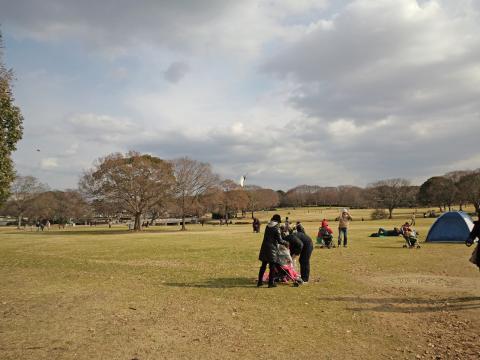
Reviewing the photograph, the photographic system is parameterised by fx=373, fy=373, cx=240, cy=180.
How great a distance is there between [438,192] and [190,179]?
61856 millimetres

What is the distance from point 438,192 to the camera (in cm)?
8662

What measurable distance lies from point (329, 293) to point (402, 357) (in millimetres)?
4320

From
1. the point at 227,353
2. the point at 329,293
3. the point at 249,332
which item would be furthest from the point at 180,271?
the point at 227,353

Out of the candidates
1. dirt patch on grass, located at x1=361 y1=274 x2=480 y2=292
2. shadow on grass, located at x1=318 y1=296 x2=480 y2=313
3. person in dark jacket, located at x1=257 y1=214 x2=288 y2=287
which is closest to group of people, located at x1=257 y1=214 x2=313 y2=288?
person in dark jacket, located at x1=257 y1=214 x2=288 y2=287

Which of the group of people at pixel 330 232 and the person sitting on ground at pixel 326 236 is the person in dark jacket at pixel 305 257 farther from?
the person sitting on ground at pixel 326 236

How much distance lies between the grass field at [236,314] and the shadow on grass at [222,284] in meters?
0.03

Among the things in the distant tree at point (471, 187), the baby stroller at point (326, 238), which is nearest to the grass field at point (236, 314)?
the baby stroller at point (326, 238)

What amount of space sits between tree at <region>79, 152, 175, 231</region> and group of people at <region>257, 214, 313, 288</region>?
3970 centimetres

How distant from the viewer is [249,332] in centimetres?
705

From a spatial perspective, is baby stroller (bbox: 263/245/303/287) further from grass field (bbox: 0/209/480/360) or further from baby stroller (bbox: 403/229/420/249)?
baby stroller (bbox: 403/229/420/249)

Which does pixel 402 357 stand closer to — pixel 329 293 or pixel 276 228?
pixel 329 293

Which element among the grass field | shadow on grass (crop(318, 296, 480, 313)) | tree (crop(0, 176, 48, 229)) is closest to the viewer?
the grass field

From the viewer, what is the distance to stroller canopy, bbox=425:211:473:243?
81.3 feet

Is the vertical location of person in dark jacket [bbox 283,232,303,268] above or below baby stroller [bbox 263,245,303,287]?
above
